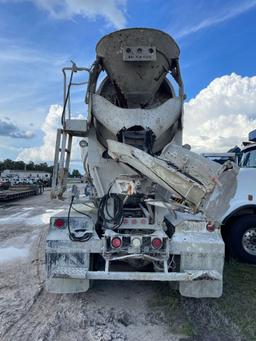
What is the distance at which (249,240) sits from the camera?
6277mm

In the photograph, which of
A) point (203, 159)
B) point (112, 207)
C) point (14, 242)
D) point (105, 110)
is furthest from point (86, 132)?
point (14, 242)

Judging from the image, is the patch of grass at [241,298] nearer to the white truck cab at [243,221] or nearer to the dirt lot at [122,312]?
the dirt lot at [122,312]

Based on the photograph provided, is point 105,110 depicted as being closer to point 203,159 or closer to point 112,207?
point 112,207

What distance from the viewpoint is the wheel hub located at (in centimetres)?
626

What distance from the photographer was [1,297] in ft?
14.0

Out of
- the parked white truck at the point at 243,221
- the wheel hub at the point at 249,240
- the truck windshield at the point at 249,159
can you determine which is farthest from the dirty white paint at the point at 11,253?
the truck windshield at the point at 249,159

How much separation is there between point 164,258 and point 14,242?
4858 mm

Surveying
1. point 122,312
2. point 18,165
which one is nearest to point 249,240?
point 122,312

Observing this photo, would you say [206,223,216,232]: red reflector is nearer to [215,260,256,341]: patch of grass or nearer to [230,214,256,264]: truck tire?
[215,260,256,341]: patch of grass

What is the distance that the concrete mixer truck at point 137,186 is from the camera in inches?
142

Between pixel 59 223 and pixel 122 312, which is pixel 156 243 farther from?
pixel 59 223

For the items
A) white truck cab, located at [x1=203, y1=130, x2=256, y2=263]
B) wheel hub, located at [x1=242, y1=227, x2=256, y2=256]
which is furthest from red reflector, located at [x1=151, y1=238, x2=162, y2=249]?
wheel hub, located at [x1=242, y1=227, x2=256, y2=256]

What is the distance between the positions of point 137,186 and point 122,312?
5.06ft

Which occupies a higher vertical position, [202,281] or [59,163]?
[59,163]
